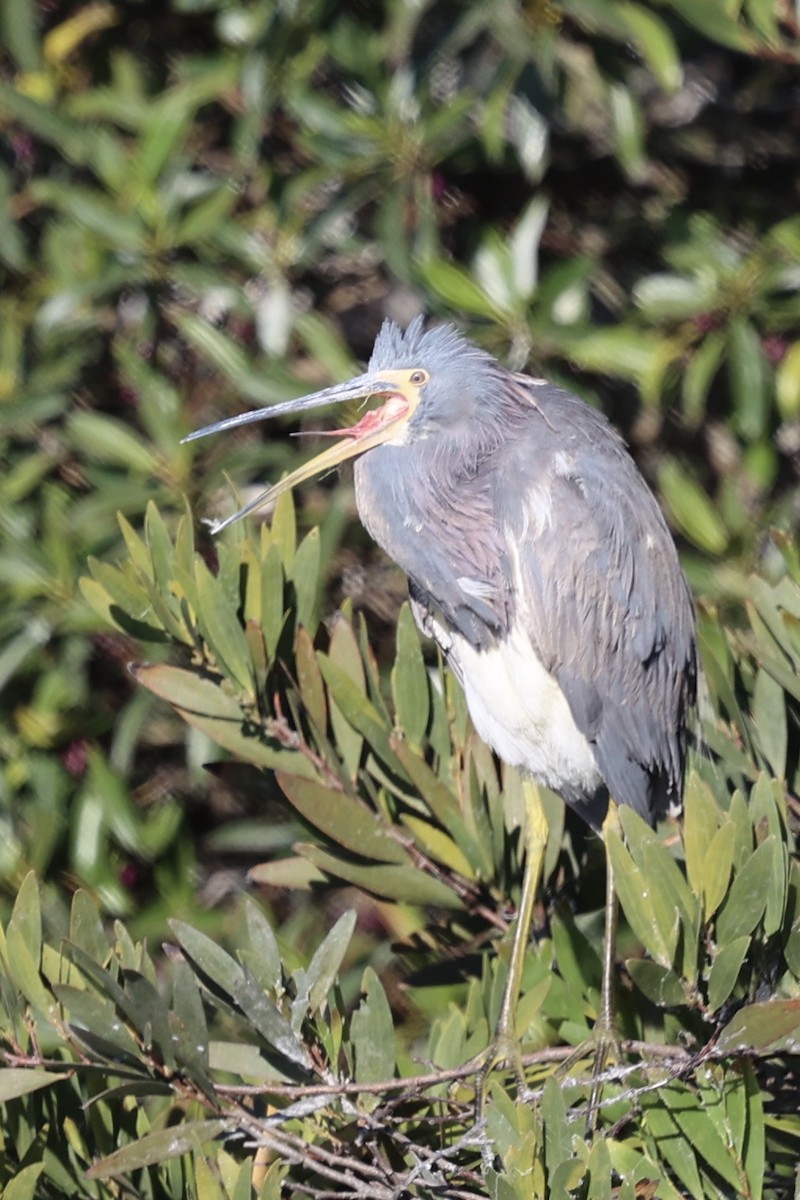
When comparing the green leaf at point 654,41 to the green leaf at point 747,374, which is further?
the green leaf at point 747,374

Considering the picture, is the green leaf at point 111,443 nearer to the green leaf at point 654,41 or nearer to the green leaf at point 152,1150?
the green leaf at point 654,41

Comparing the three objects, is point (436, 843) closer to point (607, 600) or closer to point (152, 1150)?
point (607, 600)

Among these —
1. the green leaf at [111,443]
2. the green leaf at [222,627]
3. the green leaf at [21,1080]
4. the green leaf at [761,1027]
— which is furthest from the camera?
the green leaf at [111,443]

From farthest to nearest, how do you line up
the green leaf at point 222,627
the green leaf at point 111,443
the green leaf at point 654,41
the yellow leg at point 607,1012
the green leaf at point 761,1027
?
1. the green leaf at point 111,443
2. the green leaf at point 654,41
3. the green leaf at point 222,627
4. the yellow leg at point 607,1012
5. the green leaf at point 761,1027

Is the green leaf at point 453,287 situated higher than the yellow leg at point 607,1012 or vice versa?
the green leaf at point 453,287

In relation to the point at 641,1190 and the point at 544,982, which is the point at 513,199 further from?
the point at 641,1190

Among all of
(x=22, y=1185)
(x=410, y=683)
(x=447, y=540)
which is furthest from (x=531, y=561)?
(x=22, y=1185)

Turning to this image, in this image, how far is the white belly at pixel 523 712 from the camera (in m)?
1.69

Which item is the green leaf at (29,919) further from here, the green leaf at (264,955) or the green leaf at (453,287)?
the green leaf at (453,287)

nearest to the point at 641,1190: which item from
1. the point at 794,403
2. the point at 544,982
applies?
the point at 544,982

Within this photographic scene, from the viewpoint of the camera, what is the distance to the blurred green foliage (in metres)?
1.62

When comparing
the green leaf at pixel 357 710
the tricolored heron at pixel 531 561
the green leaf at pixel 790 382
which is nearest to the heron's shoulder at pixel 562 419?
the tricolored heron at pixel 531 561

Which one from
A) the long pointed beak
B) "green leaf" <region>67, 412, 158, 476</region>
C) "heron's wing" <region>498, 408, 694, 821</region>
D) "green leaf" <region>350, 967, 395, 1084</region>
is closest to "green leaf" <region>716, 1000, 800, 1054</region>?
"green leaf" <region>350, 967, 395, 1084</region>

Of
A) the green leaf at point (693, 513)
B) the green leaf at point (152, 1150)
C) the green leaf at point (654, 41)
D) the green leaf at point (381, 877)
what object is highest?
the green leaf at point (654, 41)
